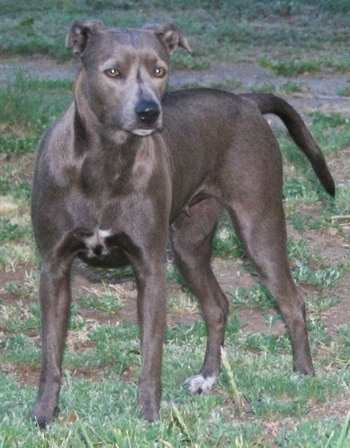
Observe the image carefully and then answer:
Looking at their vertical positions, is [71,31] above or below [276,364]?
above

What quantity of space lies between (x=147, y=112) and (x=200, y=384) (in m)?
1.72

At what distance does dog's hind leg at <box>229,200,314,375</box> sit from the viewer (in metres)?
6.26

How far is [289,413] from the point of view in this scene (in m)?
5.14

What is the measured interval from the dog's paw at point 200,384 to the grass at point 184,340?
6 centimetres

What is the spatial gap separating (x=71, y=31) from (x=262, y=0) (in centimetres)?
1721

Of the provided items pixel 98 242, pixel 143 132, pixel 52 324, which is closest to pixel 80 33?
pixel 143 132

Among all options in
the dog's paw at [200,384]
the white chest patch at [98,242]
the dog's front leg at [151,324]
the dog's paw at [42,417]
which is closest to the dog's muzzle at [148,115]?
the white chest patch at [98,242]

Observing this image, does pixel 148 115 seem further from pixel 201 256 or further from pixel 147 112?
pixel 201 256

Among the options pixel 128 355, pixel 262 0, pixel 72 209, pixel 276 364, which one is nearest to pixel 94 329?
pixel 128 355

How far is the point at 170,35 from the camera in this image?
5.64 metres

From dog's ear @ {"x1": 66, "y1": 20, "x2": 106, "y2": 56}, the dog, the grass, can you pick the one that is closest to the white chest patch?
the dog

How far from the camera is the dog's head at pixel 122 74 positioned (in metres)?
5.12

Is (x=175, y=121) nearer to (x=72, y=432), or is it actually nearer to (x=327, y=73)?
(x=72, y=432)

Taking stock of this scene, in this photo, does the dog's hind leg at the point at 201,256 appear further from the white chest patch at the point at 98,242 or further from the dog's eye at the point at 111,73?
the dog's eye at the point at 111,73
